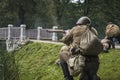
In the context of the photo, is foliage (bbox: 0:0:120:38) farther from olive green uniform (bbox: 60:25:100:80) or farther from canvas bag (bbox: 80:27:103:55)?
canvas bag (bbox: 80:27:103:55)

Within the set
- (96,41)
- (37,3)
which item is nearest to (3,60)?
(96,41)

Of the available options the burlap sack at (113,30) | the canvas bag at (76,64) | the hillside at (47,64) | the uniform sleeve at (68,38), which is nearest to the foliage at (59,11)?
the hillside at (47,64)

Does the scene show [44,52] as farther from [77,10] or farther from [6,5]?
[6,5]

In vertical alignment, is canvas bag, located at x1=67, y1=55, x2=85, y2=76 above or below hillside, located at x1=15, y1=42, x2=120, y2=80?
above

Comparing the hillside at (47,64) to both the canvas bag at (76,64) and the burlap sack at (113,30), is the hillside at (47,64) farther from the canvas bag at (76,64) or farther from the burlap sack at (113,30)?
the canvas bag at (76,64)

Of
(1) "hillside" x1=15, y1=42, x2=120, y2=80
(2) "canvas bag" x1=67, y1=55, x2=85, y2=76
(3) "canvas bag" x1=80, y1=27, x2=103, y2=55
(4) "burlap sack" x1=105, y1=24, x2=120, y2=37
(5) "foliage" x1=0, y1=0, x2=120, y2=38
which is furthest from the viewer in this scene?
(5) "foliage" x1=0, y1=0, x2=120, y2=38

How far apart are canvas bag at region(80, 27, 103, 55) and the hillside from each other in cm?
217

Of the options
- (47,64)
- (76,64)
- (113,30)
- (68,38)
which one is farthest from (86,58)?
(47,64)

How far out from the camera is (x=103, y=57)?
47.3 ft

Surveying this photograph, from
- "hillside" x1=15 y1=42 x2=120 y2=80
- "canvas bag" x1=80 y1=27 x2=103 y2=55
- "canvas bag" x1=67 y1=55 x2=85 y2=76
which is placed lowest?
"hillside" x1=15 y1=42 x2=120 y2=80

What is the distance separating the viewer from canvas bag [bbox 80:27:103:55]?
9.16m

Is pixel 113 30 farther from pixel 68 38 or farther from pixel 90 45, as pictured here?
pixel 90 45

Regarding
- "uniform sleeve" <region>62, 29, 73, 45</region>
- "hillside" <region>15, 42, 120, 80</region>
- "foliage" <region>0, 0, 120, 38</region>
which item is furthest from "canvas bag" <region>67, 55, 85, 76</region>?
"foliage" <region>0, 0, 120, 38</region>

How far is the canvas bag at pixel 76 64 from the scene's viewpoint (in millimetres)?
9352
